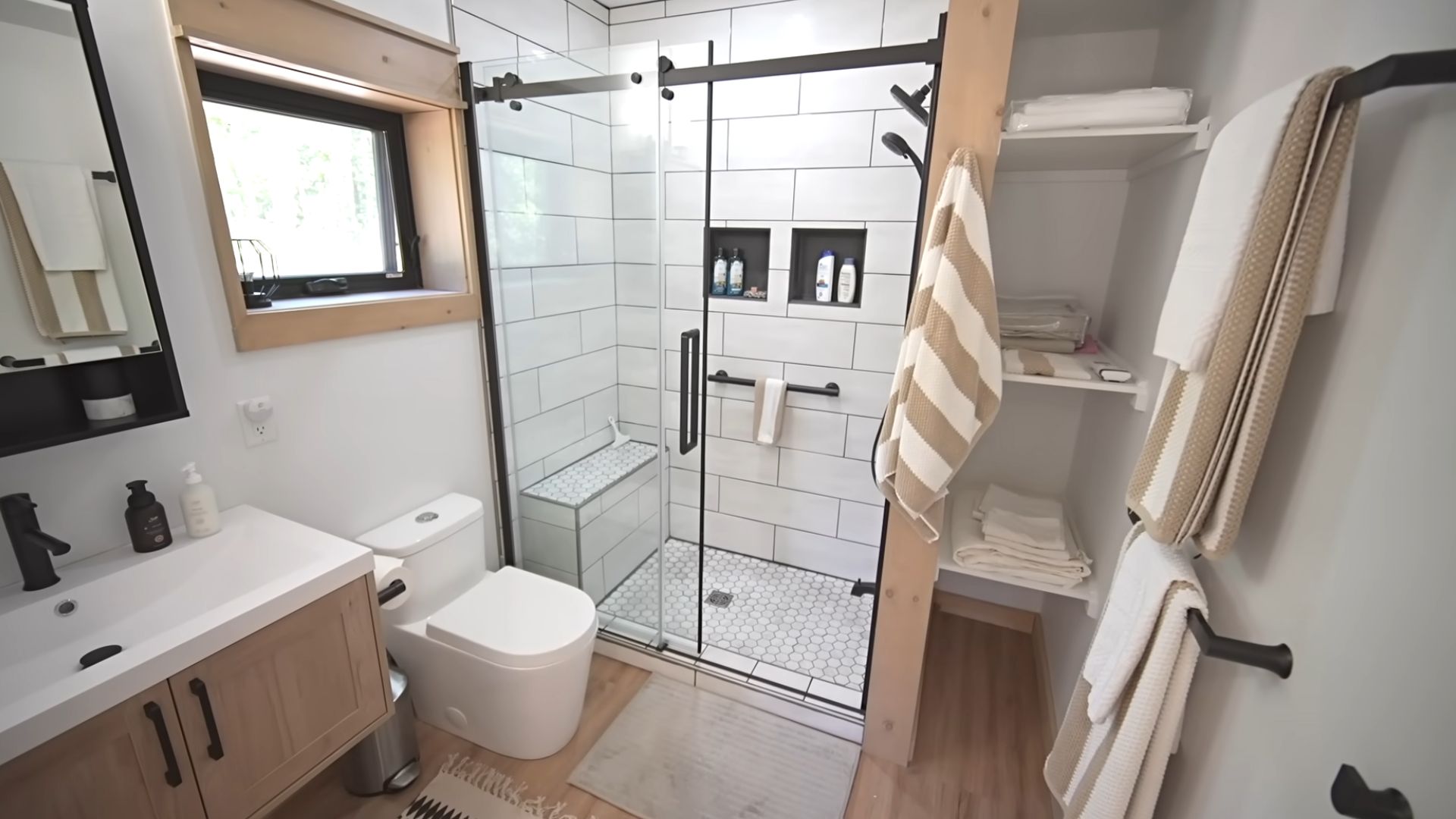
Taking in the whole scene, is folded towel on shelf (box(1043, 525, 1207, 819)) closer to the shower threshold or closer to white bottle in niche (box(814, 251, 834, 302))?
the shower threshold

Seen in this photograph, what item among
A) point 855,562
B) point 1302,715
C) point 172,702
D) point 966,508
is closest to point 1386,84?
point 1302,715

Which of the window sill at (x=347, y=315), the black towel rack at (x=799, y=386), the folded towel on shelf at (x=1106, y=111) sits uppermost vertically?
the folded towel on shelf at (x=1106, y=111)

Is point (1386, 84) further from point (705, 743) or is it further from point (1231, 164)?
point (705, 743)

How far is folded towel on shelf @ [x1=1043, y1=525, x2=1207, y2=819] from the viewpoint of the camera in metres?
0.90

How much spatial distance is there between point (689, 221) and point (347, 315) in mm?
1329

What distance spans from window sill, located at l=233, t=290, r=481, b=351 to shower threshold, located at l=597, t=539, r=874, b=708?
122 centimetres

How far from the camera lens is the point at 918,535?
1.54 meters

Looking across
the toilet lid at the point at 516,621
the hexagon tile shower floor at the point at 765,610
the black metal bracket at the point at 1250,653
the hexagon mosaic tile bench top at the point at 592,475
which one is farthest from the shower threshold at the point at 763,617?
the black metal bracket at the point at 1250,653

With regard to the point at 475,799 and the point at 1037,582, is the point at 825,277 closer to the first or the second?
the point at 1037,582

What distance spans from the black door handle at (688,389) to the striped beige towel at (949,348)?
31.1 inches

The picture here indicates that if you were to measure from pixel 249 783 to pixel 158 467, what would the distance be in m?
0.74

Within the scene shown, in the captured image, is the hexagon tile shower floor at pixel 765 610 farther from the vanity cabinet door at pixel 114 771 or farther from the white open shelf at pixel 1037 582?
the vanity cabinet door at pixel 114 771

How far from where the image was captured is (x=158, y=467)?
4.28 ft

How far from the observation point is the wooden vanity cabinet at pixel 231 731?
0.89 meters
